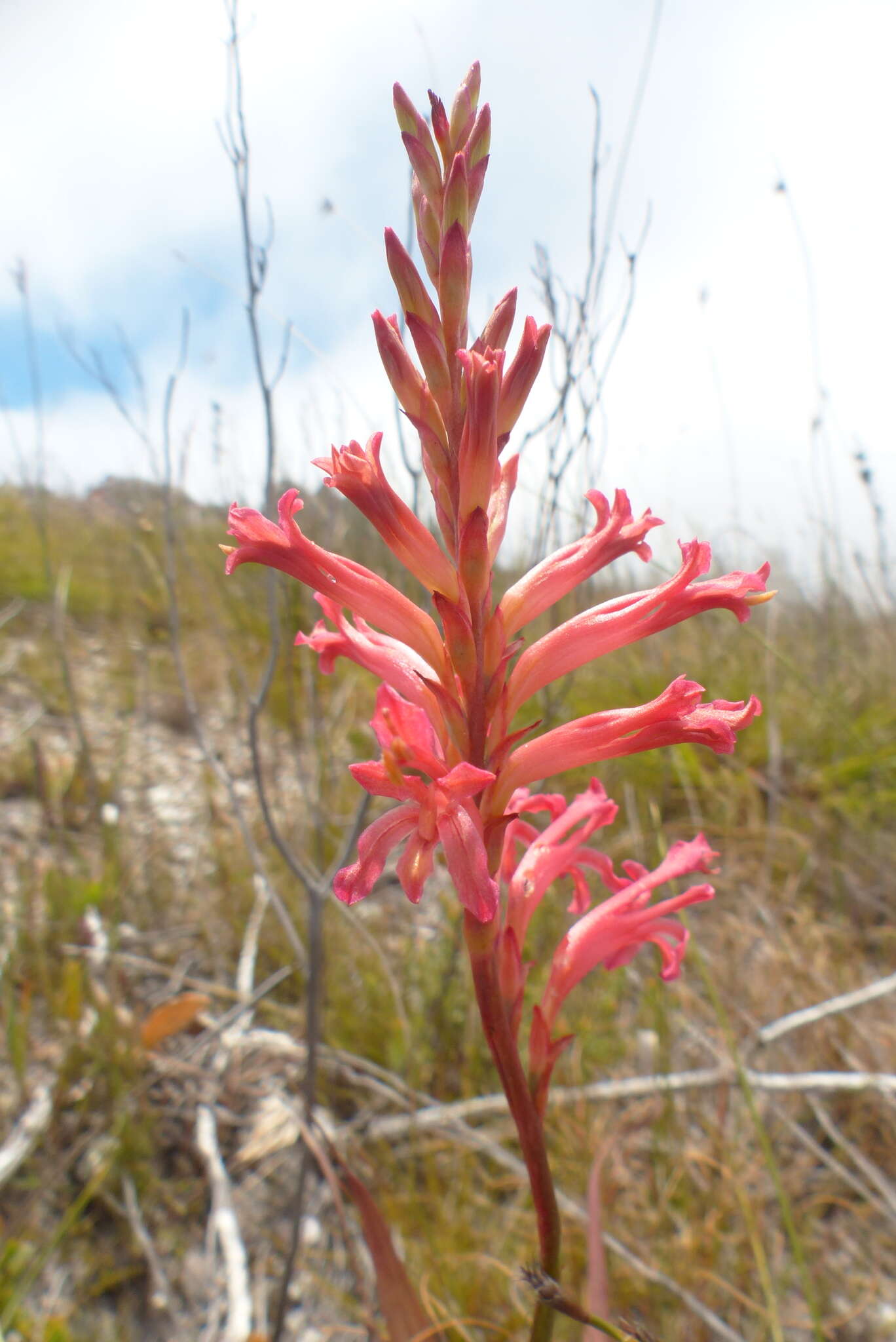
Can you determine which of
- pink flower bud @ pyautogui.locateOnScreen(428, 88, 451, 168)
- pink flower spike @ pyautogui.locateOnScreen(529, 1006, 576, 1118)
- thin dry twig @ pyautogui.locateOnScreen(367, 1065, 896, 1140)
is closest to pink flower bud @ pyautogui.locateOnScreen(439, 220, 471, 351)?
pink flower bud @ pyautogui.locateOnScreen(428, 88, 451, 168)

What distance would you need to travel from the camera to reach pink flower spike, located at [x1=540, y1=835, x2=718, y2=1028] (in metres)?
1.18

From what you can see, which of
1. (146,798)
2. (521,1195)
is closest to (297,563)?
(521,1195)

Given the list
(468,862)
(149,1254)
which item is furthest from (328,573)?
(149,1254)

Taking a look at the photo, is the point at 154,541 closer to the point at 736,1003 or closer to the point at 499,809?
the point at 736,1003

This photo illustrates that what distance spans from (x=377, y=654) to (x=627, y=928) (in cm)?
61

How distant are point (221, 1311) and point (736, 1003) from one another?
79.4 inches

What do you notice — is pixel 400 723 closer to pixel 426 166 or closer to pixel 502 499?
pixel 502 499

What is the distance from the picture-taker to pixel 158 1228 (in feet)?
7.73

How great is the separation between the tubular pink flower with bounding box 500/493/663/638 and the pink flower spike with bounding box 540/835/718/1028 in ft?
1.55

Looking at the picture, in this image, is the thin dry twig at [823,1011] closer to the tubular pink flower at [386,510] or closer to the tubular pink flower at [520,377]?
the tubular pink flower at [386,510]

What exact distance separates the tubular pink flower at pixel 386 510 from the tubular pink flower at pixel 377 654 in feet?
0.38

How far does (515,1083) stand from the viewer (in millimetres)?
961

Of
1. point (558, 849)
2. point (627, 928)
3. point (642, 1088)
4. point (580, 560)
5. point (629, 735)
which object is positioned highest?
point (580, 560)

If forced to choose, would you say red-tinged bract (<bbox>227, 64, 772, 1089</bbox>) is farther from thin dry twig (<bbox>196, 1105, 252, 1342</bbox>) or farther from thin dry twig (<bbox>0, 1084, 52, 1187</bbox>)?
thin dry twig (<bbox>0, 1084, 52, 1187</bbox>)
